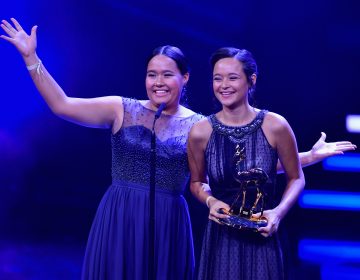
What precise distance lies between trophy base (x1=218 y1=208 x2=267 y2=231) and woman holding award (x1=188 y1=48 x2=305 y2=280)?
0.03 metres

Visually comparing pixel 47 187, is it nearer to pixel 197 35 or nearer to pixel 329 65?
pixel 197 35

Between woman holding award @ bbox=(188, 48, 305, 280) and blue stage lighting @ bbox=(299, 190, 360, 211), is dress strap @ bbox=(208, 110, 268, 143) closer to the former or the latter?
A: woman holding award @ bbox=(188, 48, 305, 280)

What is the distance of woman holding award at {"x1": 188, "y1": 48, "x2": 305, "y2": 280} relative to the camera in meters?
2.15

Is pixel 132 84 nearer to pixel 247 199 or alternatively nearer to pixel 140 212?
pixel 140 212

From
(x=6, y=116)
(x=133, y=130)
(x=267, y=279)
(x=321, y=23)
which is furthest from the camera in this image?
(x=6, y=116)

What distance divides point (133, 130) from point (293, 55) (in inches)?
66.7

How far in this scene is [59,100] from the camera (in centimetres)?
258

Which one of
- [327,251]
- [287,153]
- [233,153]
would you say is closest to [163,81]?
[233,153]

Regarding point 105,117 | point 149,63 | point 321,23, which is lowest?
point 105,117

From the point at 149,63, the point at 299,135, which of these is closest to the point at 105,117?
the point at 149,63

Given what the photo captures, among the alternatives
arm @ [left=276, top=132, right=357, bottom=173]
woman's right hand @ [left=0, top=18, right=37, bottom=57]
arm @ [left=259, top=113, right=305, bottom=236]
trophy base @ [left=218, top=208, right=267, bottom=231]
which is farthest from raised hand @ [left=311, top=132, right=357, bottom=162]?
woman's right hand @ [left=0, top=18, right=37, bottom=57]

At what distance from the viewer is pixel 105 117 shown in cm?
269

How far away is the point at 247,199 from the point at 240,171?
0.11 meters

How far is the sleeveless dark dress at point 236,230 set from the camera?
7.13 ft
